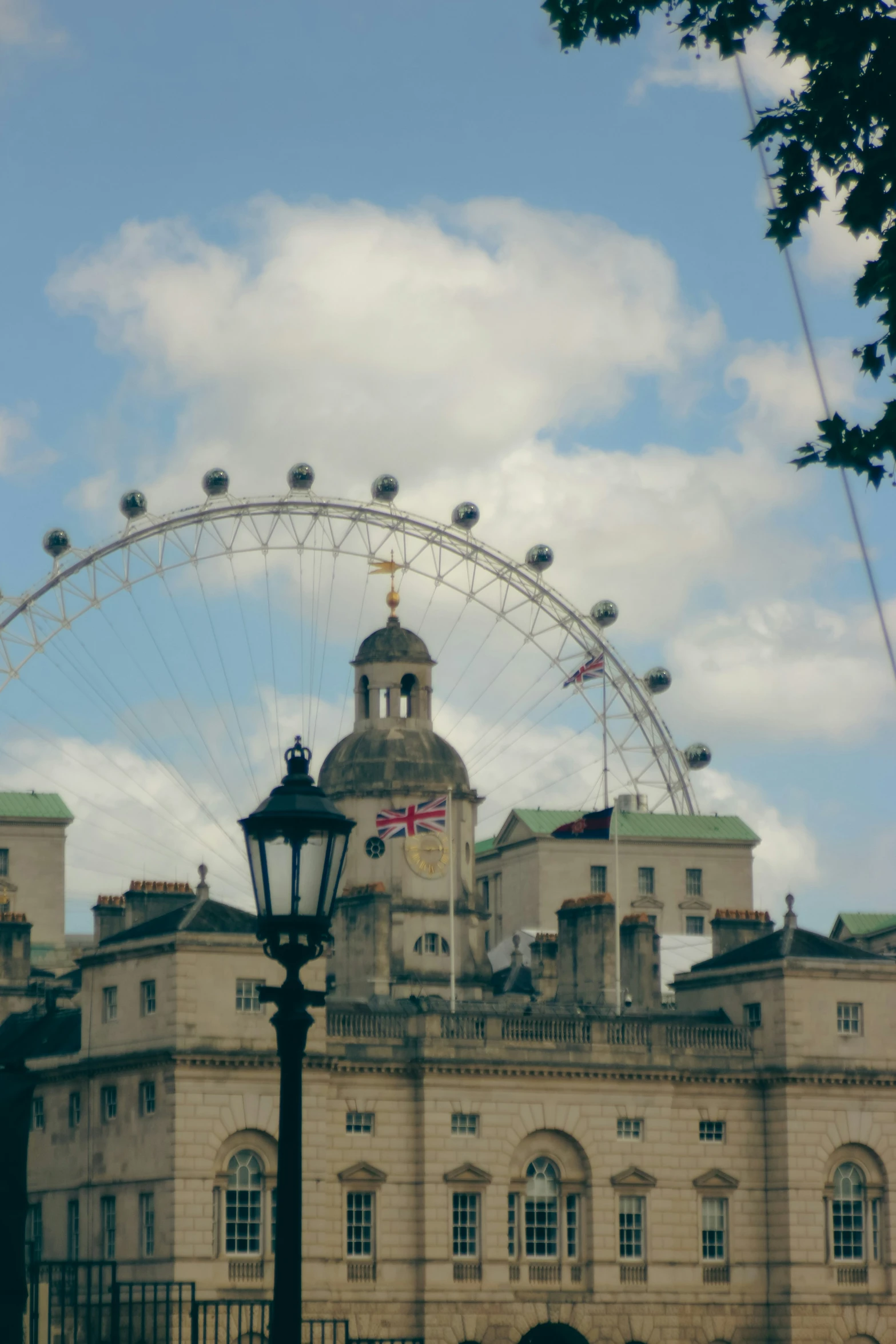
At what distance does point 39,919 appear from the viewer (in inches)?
6186

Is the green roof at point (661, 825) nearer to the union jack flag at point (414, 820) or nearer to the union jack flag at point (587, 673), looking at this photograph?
the union jack flag at point (587, 673)

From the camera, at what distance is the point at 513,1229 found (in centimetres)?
9419

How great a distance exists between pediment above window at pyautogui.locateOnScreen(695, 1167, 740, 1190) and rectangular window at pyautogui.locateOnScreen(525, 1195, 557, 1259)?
19.5ft

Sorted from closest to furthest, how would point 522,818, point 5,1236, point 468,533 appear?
point 5,1236 < point 468,533 < point 522,818

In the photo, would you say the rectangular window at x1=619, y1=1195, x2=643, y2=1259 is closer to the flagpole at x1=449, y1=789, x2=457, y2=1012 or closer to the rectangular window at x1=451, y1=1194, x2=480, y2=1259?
the rectangular window at x1=451, y1=1194, x2=480, y2=1259

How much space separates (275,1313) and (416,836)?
288ft

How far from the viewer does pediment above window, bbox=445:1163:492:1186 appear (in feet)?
305

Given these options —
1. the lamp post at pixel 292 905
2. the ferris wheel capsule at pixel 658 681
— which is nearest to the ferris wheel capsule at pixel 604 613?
the ferris wheel capsule at pixel 658 681

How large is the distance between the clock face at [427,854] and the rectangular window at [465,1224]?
74.3ft

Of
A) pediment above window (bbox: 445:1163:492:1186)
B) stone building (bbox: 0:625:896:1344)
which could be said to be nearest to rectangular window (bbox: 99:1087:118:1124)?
stone building (bbox: 0:625:896:1344)

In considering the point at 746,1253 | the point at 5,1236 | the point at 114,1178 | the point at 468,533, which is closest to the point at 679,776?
the point at 468,533

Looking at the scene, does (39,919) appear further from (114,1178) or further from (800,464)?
(800,464)

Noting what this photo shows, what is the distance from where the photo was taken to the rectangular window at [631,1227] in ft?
313

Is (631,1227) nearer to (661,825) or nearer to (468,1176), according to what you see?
(468,1176)
